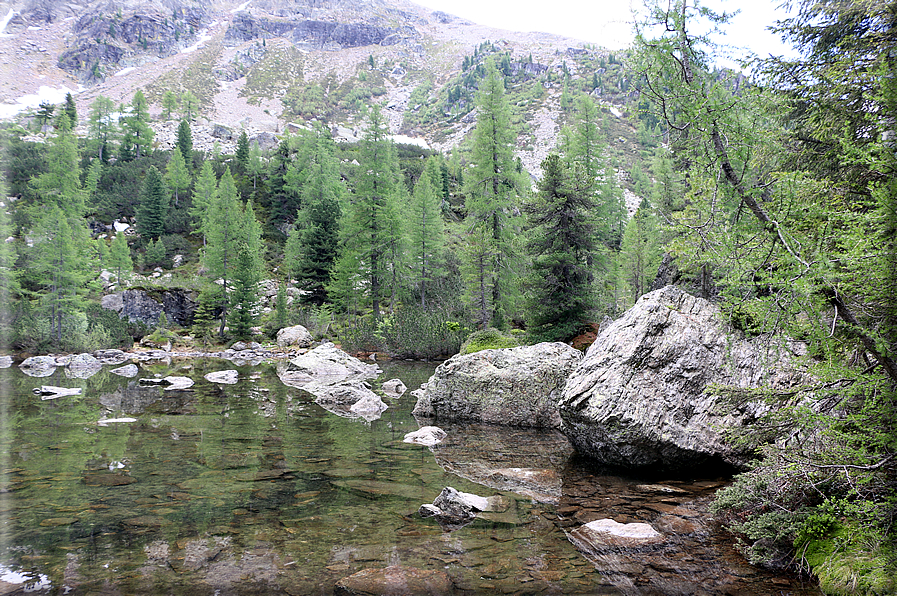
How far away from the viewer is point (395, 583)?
10.7 ft

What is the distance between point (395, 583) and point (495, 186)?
77.0ft

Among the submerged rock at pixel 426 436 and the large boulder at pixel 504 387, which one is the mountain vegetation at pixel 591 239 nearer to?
the large boulder at pixel 504 387

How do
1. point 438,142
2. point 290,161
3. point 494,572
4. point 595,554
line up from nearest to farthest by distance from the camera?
point 494,572, point 595,554, point 290,161, point 438,142

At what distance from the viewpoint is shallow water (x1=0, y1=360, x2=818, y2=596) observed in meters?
3.31

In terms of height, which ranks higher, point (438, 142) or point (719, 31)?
point (438, 142)

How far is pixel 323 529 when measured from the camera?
→ 4121 mm

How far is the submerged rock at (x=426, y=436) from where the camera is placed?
7.49m

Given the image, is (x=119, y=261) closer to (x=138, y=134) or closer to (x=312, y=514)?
(x=138, y=134)

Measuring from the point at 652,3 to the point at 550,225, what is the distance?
13568 mm

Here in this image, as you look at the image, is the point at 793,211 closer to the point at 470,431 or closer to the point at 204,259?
the point at 470,431

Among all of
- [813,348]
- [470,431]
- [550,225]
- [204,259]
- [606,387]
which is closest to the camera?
[813,348]

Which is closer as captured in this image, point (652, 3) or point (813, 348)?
point (813, 348)

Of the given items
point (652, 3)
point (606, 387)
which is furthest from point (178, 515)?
point (652, 3)

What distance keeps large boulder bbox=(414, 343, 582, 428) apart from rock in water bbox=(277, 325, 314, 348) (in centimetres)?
1712
